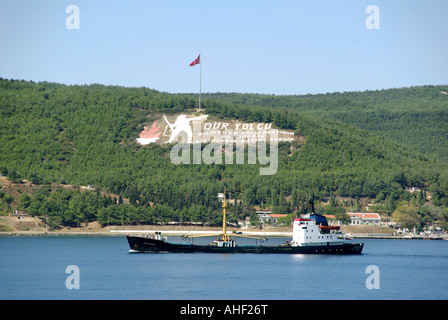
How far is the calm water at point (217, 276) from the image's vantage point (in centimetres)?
8406

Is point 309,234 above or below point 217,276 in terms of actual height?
above

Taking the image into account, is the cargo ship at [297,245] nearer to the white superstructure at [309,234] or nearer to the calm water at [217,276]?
the white superstructure at [309,234]

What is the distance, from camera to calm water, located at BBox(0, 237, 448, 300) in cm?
8406

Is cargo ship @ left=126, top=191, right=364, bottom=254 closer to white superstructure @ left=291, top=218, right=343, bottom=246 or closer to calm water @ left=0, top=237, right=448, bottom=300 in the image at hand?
white superstructure @ left=291, top=218, right=343, bottom=246

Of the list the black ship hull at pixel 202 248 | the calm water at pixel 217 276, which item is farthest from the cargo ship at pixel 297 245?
the calm water at pixel 217 276

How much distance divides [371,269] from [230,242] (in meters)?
30.4

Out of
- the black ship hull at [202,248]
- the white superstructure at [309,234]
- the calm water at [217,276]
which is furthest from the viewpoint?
the black ship hull at [202,248]

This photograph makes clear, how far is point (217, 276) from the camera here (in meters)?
96.9

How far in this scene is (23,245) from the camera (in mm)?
155000

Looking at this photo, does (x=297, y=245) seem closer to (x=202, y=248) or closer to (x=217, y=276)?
(x=202, y=248)

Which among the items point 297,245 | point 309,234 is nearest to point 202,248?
point 297,245
